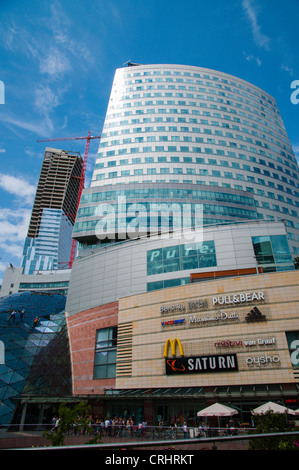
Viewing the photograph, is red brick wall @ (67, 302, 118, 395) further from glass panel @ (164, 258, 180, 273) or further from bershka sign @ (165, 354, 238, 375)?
bershka sign @ (165, 354, 238, 375)

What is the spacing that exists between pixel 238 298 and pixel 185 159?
57.8m

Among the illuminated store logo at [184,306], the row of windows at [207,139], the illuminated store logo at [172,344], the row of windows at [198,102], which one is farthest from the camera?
the row of windows at [198,102]

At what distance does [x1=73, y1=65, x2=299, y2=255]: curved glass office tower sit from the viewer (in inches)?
2854

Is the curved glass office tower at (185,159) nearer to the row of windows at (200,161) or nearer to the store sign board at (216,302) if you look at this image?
the row of windows at (200,161)

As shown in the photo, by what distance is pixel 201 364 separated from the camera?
29.6 metres

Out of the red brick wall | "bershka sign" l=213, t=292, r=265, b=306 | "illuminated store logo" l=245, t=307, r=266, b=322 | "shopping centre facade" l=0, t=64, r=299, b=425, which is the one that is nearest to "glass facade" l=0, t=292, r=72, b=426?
"shopping centre facade" l=0, t=64, r=299, b=425

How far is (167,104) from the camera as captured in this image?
90938 millimetres

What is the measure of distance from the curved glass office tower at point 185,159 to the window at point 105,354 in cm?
3278

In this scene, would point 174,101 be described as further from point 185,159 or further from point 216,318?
point 216,318

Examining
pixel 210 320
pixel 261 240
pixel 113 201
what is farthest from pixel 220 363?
pixel 113 201

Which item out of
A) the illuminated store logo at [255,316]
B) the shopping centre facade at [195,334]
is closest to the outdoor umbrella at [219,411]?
the shopping centre facade at [195,334]

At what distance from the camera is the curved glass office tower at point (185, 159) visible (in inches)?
2854

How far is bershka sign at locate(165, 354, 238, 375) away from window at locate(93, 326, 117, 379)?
9305 mm

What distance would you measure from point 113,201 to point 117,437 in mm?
55404
